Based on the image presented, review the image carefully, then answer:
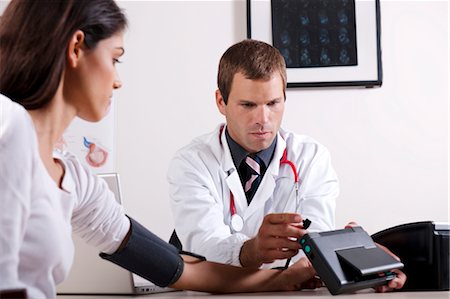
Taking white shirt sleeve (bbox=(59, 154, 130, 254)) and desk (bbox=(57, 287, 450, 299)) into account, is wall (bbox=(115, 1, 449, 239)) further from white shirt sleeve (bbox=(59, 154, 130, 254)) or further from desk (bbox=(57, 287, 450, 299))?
white shirt sleeve (bbox=(59, 154, 130, 254))

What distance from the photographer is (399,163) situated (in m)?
2.75

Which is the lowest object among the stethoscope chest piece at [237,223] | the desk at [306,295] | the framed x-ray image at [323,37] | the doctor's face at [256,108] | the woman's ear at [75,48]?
the desk at [306,295]

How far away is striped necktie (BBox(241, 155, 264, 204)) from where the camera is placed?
199cm

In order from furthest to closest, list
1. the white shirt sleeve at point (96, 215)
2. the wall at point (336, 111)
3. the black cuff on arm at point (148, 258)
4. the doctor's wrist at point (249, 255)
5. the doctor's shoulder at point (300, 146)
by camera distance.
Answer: the wall at point (336, 111), the doctor's shoulder at point (300, 146), the doctor's wrist at point (249, 255), the black cuff on arm at point (148, 258), the white shirt sleeve at point (96, 215)

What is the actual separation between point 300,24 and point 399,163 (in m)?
0.71

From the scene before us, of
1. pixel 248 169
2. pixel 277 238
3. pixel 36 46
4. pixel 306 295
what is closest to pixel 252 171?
pixel 248 169

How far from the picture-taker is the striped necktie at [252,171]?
1.99m

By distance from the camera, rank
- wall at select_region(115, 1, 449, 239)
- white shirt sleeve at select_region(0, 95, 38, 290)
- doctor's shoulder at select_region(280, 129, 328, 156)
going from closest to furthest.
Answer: white shirt sleeve at select_region(0, 95, 38, 290), doctor's shoulder at select_region(280, 129, 328, 156), wall at select_region(115, 1, 449, 239)

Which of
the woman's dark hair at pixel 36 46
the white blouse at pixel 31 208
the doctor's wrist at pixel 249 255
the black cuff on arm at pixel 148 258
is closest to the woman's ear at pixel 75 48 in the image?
the woman's dark hair at pixel 36 46

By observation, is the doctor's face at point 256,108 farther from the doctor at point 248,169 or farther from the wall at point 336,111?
the wall at point 336,111

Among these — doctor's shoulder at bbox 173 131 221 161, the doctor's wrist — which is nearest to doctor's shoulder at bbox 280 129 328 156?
doctor's shoulder at bbox 173 131 221 161

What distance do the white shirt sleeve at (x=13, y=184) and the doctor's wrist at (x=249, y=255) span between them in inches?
29.8

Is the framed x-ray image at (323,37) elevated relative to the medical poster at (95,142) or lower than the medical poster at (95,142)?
elevated

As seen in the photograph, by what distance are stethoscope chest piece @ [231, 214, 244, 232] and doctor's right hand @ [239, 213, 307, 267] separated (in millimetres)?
311
